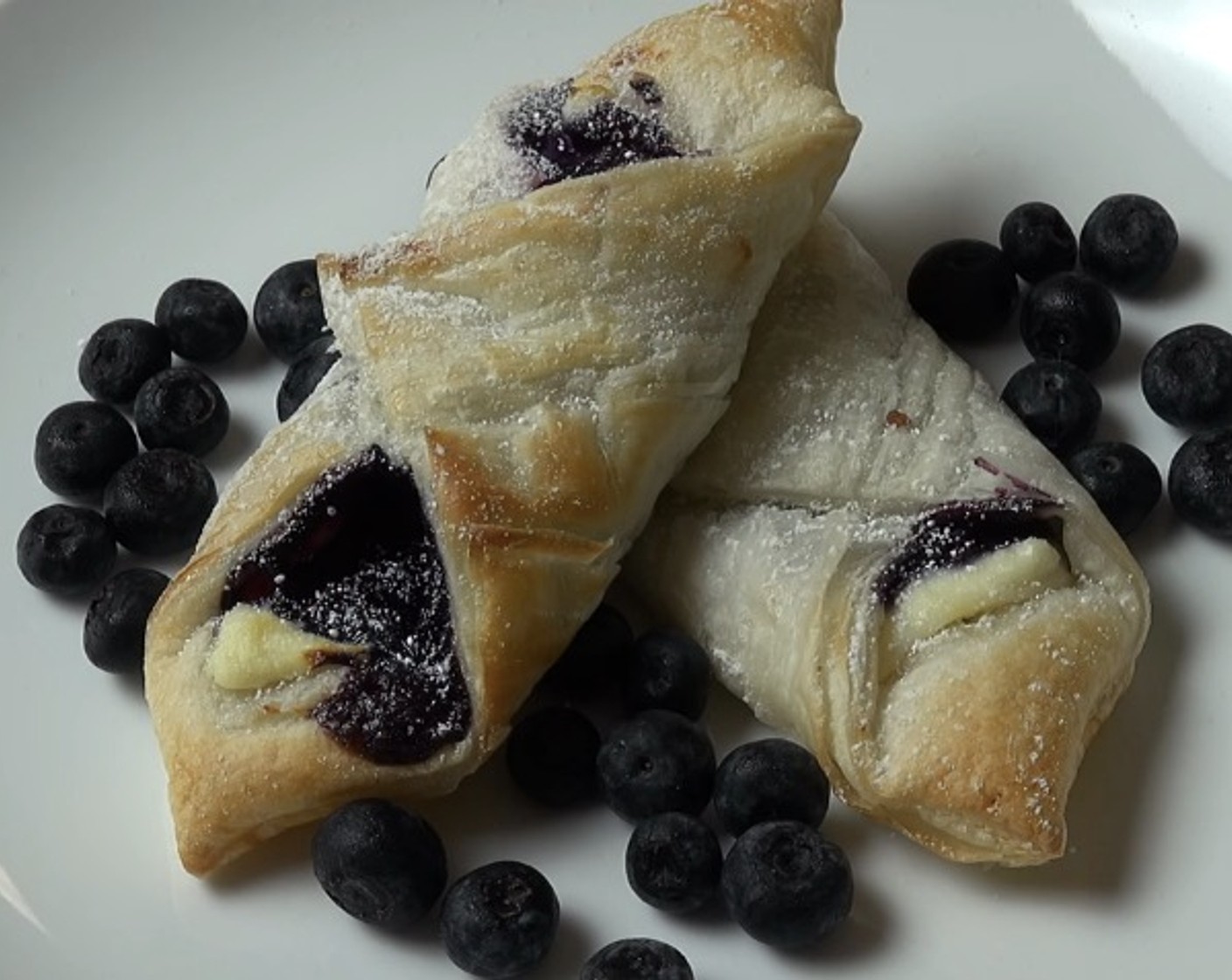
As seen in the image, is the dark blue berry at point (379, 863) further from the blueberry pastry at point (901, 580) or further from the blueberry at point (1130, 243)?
the blueberry at point (1130, 243)

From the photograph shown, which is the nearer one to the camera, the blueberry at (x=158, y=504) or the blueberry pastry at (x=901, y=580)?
the blueberry pastry at (x=901, y=580)

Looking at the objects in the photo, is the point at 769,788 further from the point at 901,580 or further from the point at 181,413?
the point at 181,413

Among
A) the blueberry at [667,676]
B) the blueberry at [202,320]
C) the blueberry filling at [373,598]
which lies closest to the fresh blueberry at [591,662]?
the blueberry at [667,676]

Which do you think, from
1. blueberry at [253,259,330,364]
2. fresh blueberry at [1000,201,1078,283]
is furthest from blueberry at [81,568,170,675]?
fresh blueberry at [1000,201,1078,283]

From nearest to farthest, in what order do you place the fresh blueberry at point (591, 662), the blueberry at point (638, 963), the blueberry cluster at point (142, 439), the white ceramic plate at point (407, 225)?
1. the blueberry at point (638, 963)
2. the white ceramic plate at point (407, 225)
3. the fresh blueberry at point (591, 662)
4. the blueberry cluster at point (142, 439)

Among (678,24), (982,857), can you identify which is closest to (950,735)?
(982,857)

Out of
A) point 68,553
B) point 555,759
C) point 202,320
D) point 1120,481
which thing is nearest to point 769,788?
point 555,759
